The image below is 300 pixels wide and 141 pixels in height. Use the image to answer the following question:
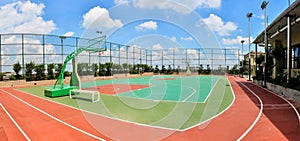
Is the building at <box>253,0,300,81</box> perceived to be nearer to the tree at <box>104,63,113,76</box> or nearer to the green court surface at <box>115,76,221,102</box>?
the green court surface at <box>115,76,221,102</box>

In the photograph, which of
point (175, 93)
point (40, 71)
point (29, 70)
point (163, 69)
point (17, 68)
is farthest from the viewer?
point (163, 69)

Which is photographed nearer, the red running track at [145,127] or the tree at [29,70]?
the red running track at [145,127]

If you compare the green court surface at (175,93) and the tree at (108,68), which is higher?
the tree at (108,68)

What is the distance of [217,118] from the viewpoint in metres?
8.66

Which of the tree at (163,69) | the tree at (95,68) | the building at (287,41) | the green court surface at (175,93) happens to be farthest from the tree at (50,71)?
the tree at (163,69)

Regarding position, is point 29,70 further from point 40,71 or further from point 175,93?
point 175,93

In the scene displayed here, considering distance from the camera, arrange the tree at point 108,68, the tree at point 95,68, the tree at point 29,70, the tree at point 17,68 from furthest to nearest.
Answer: the tree at point 108,68, the tree at point 95,68, the tree at point 29,70, the tree at point 17,68

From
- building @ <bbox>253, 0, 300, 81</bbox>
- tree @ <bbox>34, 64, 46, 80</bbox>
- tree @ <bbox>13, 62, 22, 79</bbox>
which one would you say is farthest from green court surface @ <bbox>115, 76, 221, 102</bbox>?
tree @ <bbox>13, 62, 22, 79</bbox>

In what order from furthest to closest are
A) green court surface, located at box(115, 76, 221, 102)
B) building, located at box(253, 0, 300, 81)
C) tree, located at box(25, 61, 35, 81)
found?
tree, located at box(25, 61, 35, 81) < building, located at box(253, 0, 300, 81) < green court surface, located at box(115, 76, 221, 102)

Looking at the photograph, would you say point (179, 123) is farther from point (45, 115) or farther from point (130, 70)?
point (130, 70)

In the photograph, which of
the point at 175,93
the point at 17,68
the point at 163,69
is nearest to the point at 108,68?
the point at 17,68

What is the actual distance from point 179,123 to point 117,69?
31484mm

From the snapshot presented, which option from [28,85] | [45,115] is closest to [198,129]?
[45,115]

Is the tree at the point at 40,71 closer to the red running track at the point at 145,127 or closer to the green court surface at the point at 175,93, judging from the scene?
the green court surface at the point at 175,93
